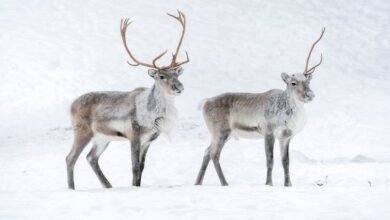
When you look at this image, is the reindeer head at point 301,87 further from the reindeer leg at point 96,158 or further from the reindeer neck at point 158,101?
the reindeer leg at point 96,158

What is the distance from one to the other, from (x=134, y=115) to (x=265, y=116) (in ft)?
5.32

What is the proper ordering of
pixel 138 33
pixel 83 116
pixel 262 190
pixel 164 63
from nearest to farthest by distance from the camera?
Result: 1. pixel 262 190
2. pixel 83 116
3. pixel 164 63
4. pixel 138 33

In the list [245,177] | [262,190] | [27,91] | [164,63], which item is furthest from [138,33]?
[262,190]

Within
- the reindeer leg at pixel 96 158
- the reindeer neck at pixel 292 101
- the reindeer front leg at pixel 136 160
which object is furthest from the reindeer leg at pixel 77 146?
the reindeer neck at pixel 292 101

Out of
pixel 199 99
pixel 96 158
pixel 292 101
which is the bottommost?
pixel 199 99

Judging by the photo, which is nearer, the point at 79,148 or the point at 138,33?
the point at 79,148

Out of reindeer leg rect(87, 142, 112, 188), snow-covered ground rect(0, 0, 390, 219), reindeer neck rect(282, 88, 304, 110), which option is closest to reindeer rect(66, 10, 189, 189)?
reindeer leg rect(87, 142, 112, 188)

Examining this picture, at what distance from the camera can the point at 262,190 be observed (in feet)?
26.3

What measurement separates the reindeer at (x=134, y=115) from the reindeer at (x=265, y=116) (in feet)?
2.77

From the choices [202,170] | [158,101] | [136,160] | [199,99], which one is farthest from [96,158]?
[199,99]

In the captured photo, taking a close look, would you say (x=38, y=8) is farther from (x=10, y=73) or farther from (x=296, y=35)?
(x=296, y=35)

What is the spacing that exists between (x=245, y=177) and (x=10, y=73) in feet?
32.5

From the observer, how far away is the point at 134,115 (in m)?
9.30

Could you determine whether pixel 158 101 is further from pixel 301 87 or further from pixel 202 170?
pixel 301 87
